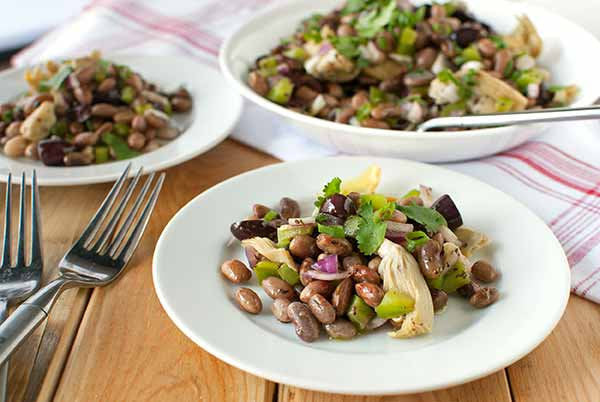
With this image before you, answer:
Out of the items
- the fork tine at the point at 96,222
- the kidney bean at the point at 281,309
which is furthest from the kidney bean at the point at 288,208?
the fork tine at the point at 96,222

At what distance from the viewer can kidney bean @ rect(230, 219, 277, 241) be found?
138cm

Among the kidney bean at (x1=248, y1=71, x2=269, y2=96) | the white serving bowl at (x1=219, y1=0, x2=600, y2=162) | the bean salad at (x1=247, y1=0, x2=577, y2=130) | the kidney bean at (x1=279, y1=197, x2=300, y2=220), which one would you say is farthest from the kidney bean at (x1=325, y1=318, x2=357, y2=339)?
the kidney bean at (x1=248, y1=71, x2=269, y2=96)

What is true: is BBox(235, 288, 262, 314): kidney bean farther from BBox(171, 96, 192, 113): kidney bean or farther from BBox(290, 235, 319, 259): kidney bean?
BBox(171, 96, 192, 113): kidney bean

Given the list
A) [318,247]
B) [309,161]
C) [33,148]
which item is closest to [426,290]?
[318,247]

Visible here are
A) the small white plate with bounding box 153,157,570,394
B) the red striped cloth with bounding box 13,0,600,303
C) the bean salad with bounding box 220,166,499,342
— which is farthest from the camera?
the red striped cloth with bounding box 13,0,600,303

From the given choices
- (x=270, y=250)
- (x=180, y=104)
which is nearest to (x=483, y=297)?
(x=270, y=250)

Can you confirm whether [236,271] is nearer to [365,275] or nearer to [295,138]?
[365,275]

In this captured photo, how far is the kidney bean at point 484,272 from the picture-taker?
1.32 meters

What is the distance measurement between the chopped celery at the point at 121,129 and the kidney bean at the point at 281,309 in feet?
2.80

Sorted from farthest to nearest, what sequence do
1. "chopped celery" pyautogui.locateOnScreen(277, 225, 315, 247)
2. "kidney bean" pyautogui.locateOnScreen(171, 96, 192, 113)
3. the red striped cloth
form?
"kidney bean" pyautogui.locateOnScreen(171, 96, 192, 113) < the red striped cloth < "chopped celery" pyautogui.locateOnScreen(277, 225, 315, 247)

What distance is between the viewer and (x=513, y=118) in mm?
1667

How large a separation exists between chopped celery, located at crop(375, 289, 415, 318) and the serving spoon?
1.98ft

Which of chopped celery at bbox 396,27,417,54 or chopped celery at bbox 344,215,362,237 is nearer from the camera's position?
chopped celery at bbox 344,215,362,237

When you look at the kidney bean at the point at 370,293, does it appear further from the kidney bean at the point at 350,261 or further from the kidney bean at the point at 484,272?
the kidney bean at the point at 484,272
